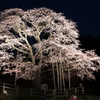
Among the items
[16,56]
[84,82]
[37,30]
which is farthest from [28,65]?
[84,82]

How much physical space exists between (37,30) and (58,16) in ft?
7.91

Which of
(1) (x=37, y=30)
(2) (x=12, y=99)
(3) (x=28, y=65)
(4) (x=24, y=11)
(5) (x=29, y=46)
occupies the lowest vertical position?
(2) (x=12, y=99)

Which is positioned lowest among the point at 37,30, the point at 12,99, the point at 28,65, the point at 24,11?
the point at 12,99

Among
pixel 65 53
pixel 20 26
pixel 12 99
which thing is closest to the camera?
pixel 12 99

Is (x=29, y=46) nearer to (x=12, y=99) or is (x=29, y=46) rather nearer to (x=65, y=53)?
(x=65, y=53)

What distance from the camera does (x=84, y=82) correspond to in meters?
32.0

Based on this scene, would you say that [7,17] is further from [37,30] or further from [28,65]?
[28,65]

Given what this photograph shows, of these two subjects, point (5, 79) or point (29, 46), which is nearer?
point (29, 46)

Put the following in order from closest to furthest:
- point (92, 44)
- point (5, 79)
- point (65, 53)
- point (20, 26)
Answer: point (65, 53)
point (20, 26)
point (5, 79)
point (92, 44)

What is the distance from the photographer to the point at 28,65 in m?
22.0

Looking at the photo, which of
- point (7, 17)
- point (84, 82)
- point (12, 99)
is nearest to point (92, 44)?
point (84, 82)

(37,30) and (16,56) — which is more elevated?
(37,30)

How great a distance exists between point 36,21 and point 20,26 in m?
1.58

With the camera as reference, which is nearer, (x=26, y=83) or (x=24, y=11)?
(x=24, y=11)
